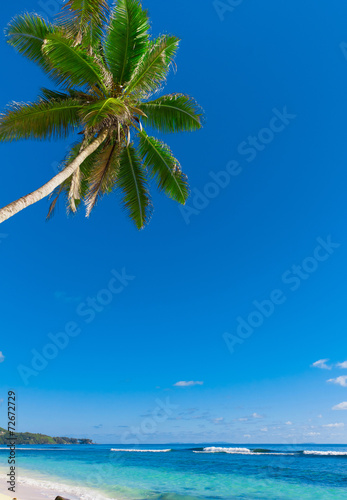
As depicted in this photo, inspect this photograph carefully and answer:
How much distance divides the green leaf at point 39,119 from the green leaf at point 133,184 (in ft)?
6.09

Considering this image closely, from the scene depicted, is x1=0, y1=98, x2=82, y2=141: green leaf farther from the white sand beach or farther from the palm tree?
the white sand beach

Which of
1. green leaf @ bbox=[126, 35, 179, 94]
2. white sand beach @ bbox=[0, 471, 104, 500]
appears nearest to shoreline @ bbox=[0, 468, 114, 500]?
white sand beach @ bbox=[0, 471, 104, 500]

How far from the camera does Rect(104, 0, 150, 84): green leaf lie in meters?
7.83

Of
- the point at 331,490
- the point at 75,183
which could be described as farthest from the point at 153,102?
the point at 331,490

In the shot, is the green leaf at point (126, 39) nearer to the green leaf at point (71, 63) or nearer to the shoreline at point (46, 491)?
the green leaf at point (71, 63)

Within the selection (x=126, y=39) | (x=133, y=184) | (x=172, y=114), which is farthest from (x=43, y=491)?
(x=126, y=39)

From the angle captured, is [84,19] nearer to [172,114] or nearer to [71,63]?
[71,63]

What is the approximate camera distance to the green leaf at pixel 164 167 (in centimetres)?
1041

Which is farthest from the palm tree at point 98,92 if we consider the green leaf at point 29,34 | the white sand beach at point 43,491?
the white sand beach at point 43,491

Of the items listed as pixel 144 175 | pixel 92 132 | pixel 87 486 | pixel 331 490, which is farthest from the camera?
pixel 331 490

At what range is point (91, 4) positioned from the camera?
7.56m

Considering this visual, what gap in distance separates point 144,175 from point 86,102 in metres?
2.70

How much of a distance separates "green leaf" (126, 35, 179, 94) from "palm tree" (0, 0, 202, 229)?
0.02 metres

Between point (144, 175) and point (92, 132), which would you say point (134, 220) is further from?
point (92, 132)
